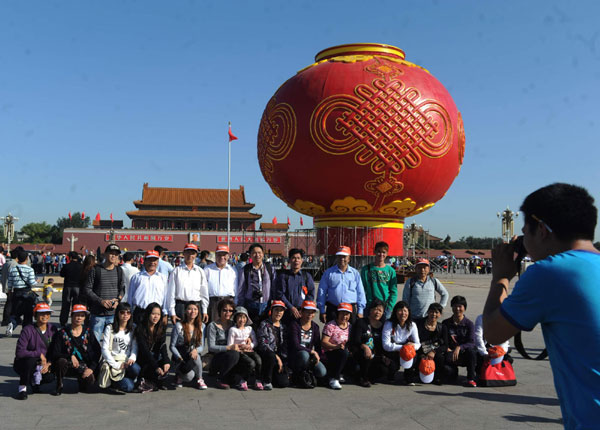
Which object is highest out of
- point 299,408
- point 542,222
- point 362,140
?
point 362,140

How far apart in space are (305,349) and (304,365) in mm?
201

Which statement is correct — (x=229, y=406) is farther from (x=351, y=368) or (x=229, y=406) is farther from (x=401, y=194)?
(x=401, y=194)

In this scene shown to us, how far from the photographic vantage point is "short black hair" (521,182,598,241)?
1898 mm

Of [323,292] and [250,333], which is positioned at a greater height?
[323,292]

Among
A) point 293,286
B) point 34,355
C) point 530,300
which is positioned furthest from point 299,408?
point 530,300

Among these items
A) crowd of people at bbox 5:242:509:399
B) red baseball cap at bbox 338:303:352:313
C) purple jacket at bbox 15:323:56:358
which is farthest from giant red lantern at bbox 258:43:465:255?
purple jacket at bbox 15:323:56:358

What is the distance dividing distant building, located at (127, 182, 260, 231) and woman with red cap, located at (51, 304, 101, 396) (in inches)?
1866

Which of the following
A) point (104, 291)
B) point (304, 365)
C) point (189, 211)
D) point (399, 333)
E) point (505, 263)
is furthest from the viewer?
point (189, 211)

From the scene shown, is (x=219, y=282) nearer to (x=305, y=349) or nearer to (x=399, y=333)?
(x=305, y=349)

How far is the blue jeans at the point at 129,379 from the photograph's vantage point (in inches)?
232

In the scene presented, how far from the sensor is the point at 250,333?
6.53 metres

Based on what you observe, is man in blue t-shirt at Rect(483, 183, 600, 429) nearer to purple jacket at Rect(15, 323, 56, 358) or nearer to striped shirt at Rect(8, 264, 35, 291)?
purple jacket at Rect(15, 323, 56, 358)

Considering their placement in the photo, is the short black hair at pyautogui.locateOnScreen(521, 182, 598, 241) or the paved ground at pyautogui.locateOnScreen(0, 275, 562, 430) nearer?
the short black hair at pyautogui.locateOnScreen(521, 182, 598, 241)

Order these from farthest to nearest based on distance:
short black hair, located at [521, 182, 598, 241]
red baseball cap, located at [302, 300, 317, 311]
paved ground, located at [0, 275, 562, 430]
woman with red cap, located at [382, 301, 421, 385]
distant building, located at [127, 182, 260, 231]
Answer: distant building, located at [127, 182, 260, 231] → woman with red cap, located at [382, 301, 421, 385] → red baseball cap, located at [302, 300, 317, 311] → paved ground, located at [0, 275, 562, 430] → short black hair, located at [521, 182, 598, 241]
